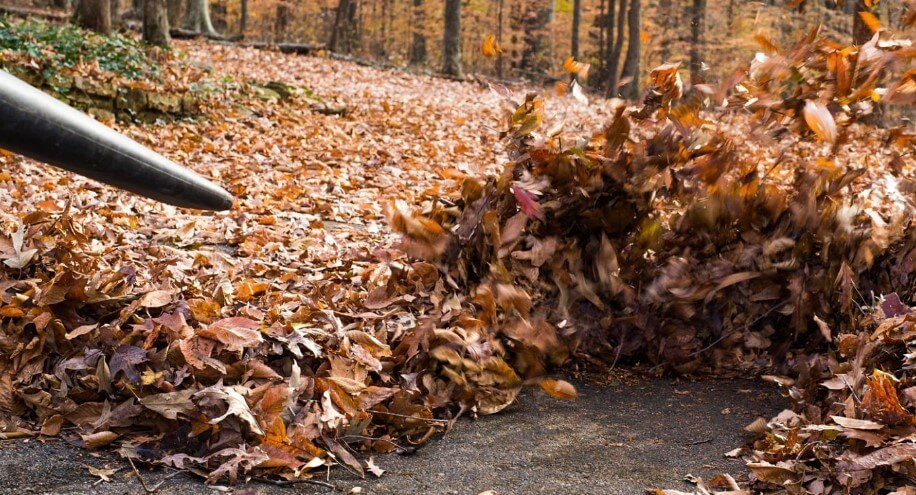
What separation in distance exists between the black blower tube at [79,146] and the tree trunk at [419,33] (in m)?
24.8

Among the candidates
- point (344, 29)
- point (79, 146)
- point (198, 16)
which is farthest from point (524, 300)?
point (344, 29)

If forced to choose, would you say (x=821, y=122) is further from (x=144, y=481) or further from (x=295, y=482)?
(x=144, y=481)

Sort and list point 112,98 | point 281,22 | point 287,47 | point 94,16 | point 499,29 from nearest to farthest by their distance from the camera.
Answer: point 112,98, point 94,16, point 287,47, point 281,22, point 499,29

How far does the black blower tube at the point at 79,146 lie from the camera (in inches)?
63.1

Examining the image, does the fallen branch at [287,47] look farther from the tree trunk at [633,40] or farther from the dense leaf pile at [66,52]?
the tree trunk at [633,40]

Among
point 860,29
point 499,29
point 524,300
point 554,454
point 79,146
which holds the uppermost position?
point 499,29

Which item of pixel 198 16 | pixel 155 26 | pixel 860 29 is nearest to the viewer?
pixel 860 29

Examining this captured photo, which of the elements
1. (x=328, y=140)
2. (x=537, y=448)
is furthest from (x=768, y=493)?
(x=328, y=140)

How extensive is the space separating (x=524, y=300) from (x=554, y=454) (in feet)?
2.34

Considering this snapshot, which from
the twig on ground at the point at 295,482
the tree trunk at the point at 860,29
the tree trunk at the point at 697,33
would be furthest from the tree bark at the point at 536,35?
the twig on ground at the point at 295,482

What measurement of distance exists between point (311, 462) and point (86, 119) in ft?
3.68

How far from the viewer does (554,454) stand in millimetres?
2508

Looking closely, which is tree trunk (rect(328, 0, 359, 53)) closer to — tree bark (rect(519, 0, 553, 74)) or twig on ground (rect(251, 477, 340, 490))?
tree bark (rect(519, 0, 553, 74))

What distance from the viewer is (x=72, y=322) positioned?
270 centimetres
